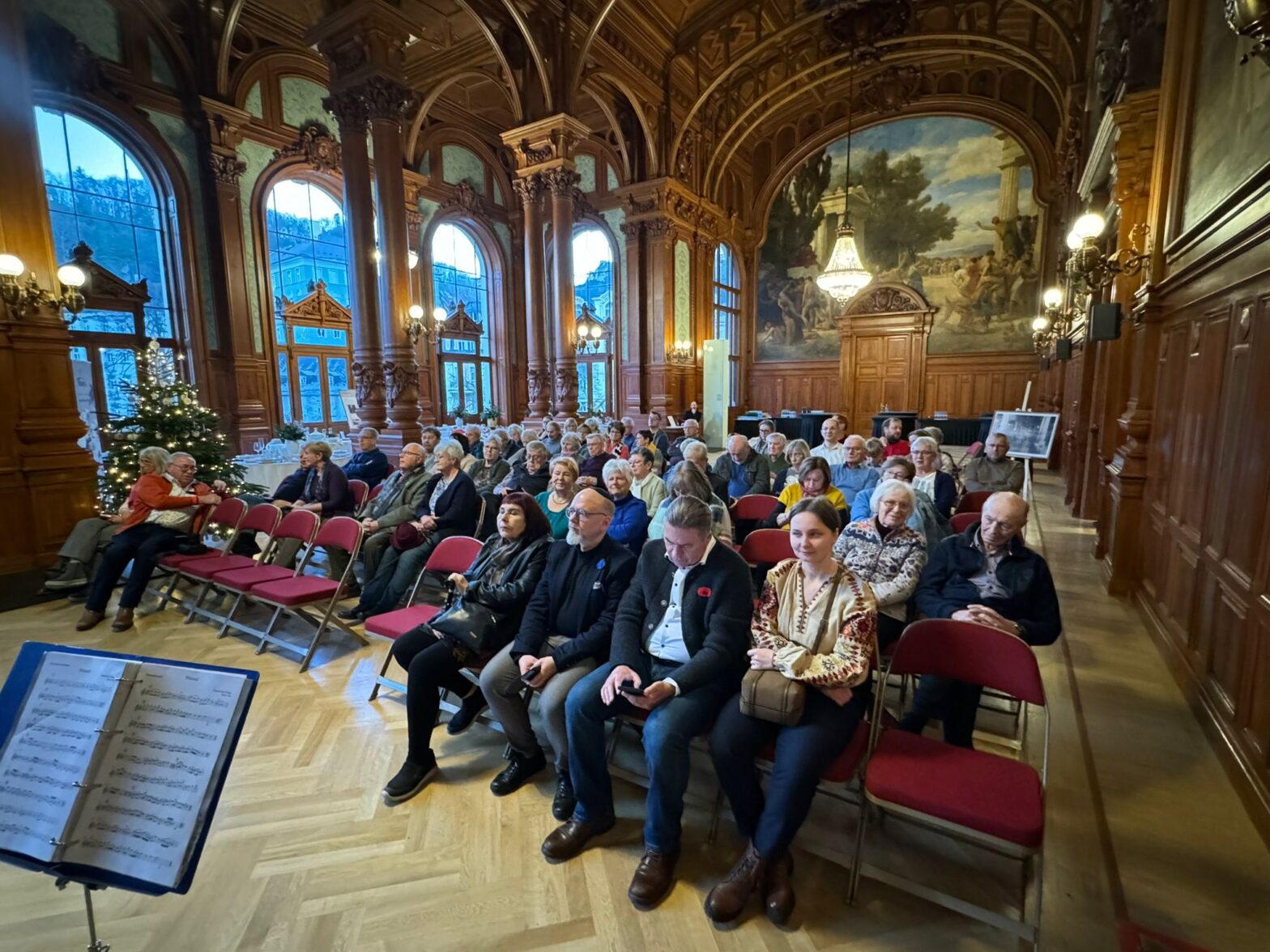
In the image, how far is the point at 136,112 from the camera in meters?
9.57

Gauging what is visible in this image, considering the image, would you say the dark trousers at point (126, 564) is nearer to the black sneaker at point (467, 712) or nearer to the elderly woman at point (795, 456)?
the black sneaker at point (467, 712)

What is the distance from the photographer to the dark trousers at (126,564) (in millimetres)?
4523

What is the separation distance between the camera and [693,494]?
3529mm

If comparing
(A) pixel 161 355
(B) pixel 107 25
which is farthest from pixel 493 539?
(B) pixel 107 25

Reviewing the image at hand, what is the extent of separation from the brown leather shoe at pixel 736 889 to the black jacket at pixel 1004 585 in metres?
1.38

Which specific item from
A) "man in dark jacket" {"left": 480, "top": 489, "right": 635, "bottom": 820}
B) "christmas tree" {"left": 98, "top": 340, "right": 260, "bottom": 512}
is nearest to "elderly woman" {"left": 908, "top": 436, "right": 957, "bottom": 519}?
"man in dark jacket" {"left": 480, "top": 489, "right": 635, "bottom": 820}

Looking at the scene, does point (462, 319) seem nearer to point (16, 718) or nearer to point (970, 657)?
point (16, 718)

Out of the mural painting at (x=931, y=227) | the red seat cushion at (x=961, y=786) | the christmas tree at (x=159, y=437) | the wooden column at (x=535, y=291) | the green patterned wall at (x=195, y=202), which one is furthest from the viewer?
the mural painting at (x=931, y=227)

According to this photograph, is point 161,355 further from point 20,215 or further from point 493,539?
point 493,539

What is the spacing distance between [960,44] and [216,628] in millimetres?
17017

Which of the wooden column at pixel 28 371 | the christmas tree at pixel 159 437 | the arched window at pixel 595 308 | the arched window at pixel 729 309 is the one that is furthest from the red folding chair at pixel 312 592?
the arched window at pixel 729 309

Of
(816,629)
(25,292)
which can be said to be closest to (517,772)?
(816,629)

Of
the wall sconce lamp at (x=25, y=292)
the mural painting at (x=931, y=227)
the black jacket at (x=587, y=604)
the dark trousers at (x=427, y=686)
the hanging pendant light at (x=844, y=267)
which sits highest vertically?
the mural painting at (x=931, y=227)

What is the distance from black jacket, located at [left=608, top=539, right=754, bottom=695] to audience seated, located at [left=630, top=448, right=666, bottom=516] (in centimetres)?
196
